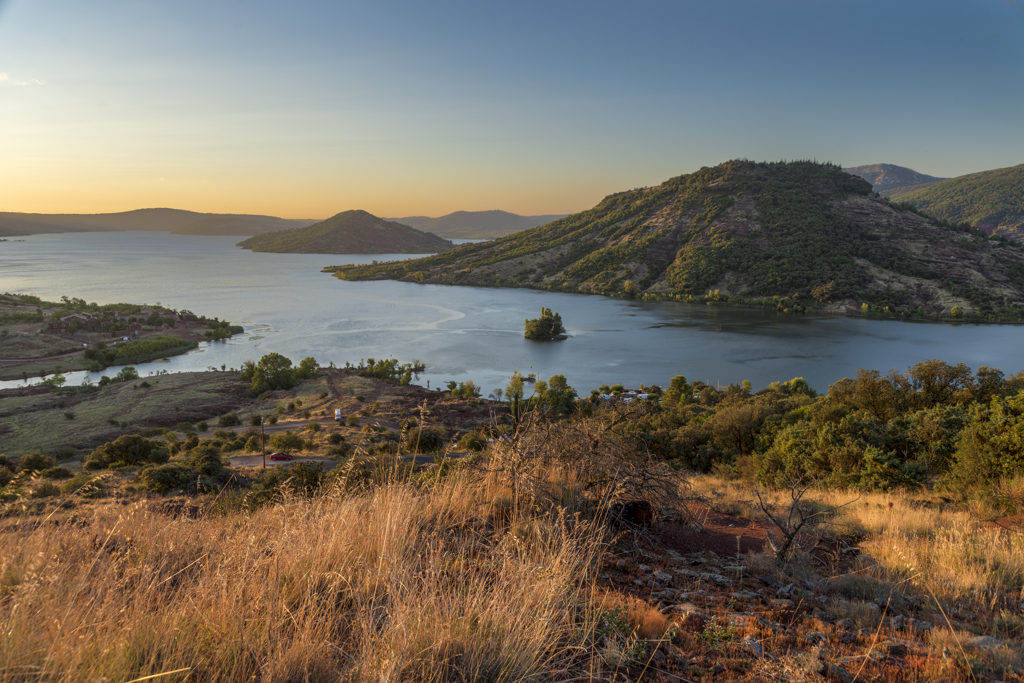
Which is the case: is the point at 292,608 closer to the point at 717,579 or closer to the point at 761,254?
the point at 717,579

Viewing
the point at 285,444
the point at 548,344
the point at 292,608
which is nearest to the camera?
the point at 292,608

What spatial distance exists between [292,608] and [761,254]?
111 meters

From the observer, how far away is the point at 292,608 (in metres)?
2.06

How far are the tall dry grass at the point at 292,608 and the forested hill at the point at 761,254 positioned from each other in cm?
9218

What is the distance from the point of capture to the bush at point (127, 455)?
64.2 ft

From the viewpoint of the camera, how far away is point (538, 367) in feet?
172

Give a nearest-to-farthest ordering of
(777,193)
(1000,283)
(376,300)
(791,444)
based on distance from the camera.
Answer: (791,444), (1000,283), (376,300), (777,193)

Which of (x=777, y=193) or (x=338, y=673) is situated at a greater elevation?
(x=777, y=193)

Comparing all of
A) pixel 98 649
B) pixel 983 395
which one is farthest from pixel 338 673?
pixel 983 395

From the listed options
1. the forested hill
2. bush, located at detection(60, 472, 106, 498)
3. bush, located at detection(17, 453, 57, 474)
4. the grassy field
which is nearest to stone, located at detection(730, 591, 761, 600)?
bush, located at detection(60, 472, 106, 498)

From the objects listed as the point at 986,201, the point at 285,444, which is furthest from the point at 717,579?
the point at 986,201

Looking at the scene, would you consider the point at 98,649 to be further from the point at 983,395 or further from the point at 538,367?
the point at 538,367

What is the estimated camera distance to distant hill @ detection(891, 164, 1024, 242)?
447 ft

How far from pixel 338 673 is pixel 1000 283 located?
363 feet
